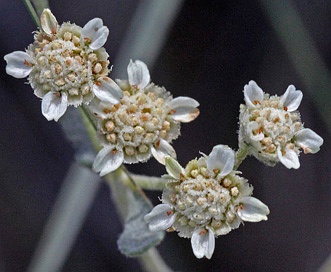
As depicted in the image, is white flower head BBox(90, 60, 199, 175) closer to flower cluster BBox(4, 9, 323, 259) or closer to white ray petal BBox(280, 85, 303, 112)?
flower cluster BBox(4, 9, 323, 259)

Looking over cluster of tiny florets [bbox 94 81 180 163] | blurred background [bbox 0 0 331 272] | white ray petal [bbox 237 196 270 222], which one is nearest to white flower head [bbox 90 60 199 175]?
cluster of tiny florets [bbox 94 81 180 163]

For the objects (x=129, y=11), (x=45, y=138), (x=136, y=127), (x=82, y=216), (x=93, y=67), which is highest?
(x=129, y=11)

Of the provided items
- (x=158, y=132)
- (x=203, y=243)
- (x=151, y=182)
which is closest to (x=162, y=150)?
(x=158, y=132)

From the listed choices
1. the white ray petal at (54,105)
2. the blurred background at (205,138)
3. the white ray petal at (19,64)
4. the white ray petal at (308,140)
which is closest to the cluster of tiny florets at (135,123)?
the white ray petal at (54,105)

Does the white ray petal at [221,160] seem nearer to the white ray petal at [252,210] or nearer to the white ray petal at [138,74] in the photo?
the white ray petal at [252,210]

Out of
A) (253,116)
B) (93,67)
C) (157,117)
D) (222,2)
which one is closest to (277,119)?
(253,116)

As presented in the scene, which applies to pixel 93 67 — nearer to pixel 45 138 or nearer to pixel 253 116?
pixel 253 116
